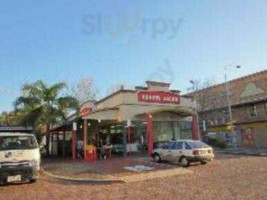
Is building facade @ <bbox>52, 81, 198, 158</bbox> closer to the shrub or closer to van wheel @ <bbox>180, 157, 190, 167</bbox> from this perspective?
van wheel @ <bbox>180, 157, 190, 167</bbox>

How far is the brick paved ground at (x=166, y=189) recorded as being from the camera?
11734mm

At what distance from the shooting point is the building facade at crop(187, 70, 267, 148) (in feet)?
145

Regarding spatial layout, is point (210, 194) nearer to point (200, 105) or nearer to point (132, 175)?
point (132, 175)

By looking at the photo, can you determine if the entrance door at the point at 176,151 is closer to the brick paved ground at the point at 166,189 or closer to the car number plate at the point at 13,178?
the brick paved ground at the point at 166,189

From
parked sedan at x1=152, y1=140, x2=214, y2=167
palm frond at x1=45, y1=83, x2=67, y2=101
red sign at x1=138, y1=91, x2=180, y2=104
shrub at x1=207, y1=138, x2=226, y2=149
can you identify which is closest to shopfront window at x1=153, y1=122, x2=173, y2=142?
red sign at x1=138, y1=91, x2=180, y2=104

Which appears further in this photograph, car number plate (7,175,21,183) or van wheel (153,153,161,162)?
van wheel (153,153,161,162)

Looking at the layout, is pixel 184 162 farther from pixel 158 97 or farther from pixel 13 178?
pixel 158 97

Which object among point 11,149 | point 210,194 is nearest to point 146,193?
point 210,194

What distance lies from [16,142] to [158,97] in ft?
60.8

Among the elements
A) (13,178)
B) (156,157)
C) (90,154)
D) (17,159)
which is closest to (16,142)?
(17,159)

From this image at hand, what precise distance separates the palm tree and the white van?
13.7 metres

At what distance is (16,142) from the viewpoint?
15.6 m

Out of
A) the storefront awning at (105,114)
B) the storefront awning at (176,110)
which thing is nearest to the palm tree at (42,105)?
the storefront awning at (105,114)

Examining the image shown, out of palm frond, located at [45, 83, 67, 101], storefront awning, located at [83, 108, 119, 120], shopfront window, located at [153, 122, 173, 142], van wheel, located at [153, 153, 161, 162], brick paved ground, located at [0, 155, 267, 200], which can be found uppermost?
palm frond, located at [45, 83, 67, 101]
